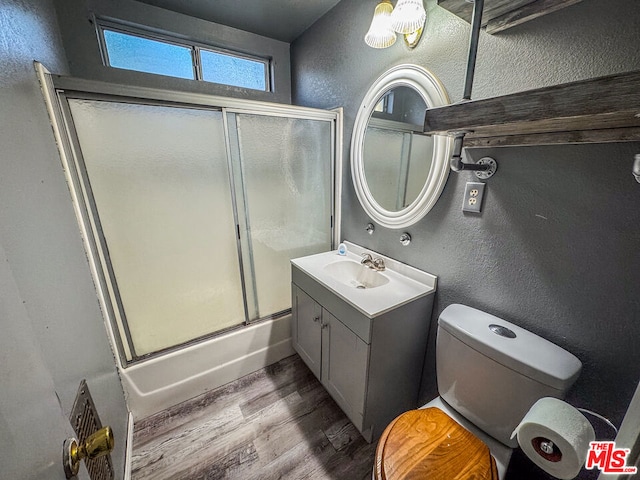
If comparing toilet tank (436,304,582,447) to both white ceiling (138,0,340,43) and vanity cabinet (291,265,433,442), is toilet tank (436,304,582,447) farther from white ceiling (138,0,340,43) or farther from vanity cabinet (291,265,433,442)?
white ceiling (138,0,340,43)

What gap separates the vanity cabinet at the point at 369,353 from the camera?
1125mm

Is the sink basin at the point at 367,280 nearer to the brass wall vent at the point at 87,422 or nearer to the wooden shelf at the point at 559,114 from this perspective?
the wooden shelf at the point at 559,114

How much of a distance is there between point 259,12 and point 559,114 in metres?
2.01

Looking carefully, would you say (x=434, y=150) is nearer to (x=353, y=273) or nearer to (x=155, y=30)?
(x=353, y=273)

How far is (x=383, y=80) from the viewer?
136cm

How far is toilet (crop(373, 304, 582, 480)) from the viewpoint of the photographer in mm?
784

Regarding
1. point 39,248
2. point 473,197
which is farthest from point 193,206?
point 473,197

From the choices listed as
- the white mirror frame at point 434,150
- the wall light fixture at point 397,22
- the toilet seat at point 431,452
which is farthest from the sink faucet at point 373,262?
the wall light fixture at point 397,22

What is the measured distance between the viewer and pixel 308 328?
1.56 m

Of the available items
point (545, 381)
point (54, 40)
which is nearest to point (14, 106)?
point (54, 40)

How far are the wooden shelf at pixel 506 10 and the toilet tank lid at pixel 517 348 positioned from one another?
1058mm

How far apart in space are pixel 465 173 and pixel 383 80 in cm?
71

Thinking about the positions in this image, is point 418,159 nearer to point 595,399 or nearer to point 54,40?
point 595,399

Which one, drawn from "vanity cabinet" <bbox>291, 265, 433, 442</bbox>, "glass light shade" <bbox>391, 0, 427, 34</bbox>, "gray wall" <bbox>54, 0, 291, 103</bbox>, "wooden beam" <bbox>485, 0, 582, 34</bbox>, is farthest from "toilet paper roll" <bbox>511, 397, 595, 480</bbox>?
"gray wall" <bbox>54, 0, 291, 103</bbox>
